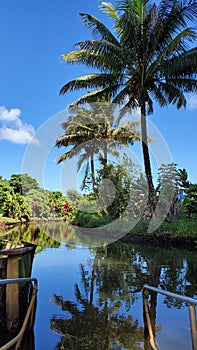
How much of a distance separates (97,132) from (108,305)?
16416 millimetres

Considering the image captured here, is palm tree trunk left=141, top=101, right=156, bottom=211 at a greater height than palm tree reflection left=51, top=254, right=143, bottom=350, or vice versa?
palm tree trunk left=141, top=101, right=156, bottom=211

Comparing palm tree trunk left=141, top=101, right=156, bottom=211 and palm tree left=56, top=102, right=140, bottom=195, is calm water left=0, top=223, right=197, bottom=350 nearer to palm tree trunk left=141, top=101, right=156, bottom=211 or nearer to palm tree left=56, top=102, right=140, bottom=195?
palm tree trunk left=141, top=101, right=156, bottom=211

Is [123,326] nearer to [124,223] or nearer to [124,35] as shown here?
[124,35]

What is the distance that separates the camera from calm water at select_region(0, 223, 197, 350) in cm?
313

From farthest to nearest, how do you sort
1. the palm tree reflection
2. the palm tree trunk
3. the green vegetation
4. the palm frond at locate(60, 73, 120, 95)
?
1. the green vegetation
2. the palm frond at locate(60, 73, 120, 95)
3. the palm tree trunk
4. the palm tree reflection

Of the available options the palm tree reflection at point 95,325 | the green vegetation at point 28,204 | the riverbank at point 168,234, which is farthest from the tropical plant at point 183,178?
the green vegetation at point 28,204

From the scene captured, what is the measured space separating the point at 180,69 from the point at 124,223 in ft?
27.8

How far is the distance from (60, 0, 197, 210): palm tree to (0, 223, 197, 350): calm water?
21.0ft

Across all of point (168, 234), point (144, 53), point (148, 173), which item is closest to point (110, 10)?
point (144, 53)

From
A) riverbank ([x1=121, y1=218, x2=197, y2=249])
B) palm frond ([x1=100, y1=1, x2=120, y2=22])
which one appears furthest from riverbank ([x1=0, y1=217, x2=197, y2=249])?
palm frond ([x1=100, y1=1, x2=120, y2=22])

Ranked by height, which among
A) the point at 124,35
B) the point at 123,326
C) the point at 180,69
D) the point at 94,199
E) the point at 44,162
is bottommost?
the point at 123,326

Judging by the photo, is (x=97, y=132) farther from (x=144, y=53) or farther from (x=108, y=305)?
(x=108, y=305)

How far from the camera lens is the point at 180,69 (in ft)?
38.6

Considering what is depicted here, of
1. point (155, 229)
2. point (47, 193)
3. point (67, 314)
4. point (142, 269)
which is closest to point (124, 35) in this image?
point (155, 229)
